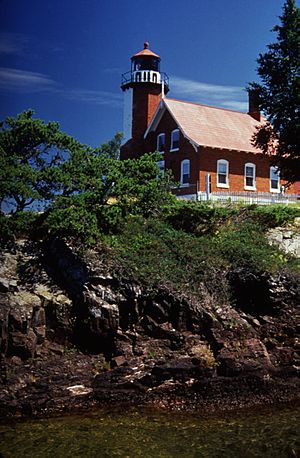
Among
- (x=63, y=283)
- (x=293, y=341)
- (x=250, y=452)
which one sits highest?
(x=63, y=283)

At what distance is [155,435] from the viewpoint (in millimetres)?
10422

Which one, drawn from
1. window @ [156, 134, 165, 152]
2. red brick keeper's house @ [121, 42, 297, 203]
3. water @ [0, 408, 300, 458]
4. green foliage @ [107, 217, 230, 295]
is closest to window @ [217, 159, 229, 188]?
red brick keeper's house @ [121, 42, 297, 203]

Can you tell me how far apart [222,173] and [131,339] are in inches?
822

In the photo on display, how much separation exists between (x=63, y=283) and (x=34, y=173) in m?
4.16

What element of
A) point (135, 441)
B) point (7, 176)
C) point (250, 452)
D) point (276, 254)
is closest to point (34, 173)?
point (7, 176)

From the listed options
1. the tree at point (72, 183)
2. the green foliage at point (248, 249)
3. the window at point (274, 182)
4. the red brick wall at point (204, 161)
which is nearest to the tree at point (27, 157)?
the tree at point (72, 183)

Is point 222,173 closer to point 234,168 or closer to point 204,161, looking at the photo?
point 234,168

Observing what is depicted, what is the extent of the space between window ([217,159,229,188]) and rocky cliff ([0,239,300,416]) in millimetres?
17805

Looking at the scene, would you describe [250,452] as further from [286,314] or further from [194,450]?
[286,314]

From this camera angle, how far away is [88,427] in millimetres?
10719

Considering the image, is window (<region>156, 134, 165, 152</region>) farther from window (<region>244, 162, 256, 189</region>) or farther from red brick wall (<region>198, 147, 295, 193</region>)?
window (<region>244, 162, 256, 189</region>)

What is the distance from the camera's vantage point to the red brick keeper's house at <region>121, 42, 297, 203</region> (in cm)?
3175

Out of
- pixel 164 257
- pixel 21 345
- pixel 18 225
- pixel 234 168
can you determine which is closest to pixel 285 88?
pixel 234 168

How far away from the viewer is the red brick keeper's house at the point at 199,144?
31.8 m
